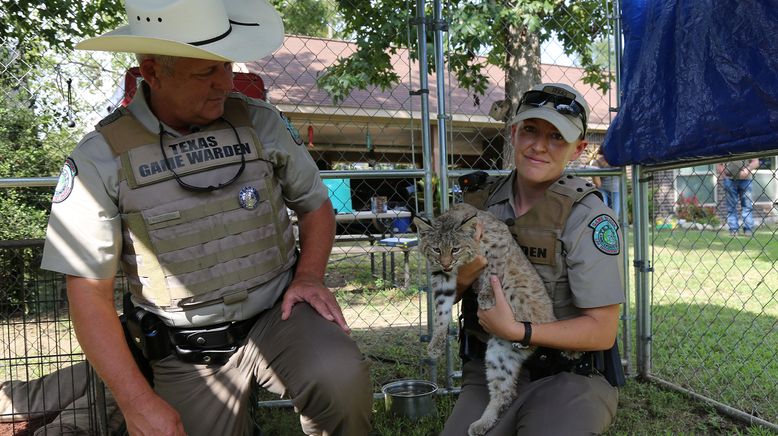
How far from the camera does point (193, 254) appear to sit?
233cm

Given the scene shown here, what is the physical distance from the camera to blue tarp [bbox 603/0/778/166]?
9.25ft

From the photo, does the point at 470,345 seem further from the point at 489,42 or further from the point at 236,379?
the point at 489,42

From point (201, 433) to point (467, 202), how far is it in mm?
1740

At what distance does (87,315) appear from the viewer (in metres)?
2.12

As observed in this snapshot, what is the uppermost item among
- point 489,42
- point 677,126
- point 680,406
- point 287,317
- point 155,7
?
point 489,42

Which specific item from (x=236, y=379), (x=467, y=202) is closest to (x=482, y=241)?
(x=467, y=202)

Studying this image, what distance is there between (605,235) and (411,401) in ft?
6.28

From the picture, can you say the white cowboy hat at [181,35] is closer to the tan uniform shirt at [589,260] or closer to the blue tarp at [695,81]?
the tan uniform shirt at [589,260]

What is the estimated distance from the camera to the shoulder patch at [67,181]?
7.16ft

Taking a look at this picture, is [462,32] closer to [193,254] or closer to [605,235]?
[605,235]

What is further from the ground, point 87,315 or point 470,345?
point 87,315

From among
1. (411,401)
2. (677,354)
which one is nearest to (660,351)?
(677,354)

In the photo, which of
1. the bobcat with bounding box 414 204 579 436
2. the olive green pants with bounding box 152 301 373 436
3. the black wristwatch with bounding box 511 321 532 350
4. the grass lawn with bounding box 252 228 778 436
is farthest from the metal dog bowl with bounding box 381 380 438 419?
the black wristwatch with bounding box 511 321 532 350

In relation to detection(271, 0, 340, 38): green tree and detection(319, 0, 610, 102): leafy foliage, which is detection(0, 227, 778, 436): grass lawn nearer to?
detection(319, 0, 610, 102): leafy foliage
